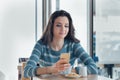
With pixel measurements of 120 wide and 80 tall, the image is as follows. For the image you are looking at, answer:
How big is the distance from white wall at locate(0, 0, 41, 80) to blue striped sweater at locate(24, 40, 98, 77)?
4.87 ft

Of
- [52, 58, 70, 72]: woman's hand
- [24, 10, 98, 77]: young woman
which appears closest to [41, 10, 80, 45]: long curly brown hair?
[24, 10, 98, 77]: young woman

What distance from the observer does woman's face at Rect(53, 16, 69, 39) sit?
202 cm

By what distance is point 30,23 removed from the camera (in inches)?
140

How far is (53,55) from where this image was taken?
2062mm

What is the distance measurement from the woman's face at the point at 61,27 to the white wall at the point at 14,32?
1.55 m

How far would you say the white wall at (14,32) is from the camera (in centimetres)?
344

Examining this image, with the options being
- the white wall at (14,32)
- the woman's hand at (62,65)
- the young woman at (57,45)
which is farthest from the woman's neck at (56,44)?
the white wall at (14,32)

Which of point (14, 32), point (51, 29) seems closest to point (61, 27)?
point (51, 29)

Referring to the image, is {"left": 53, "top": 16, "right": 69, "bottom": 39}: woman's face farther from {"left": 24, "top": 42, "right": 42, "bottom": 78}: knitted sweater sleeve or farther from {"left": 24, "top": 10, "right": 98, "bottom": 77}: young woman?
{"left": 24, "top": 42, "right": 42, "bottom": 78}: knitted sweater sleeve

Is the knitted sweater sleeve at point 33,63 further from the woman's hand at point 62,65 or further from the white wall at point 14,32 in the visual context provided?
the white wall at point 14,32

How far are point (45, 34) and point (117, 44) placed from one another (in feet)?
2.08

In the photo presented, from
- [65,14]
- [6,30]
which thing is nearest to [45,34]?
[65,14]

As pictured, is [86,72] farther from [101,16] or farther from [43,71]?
[101,16]

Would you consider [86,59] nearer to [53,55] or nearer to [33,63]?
[53,55]
